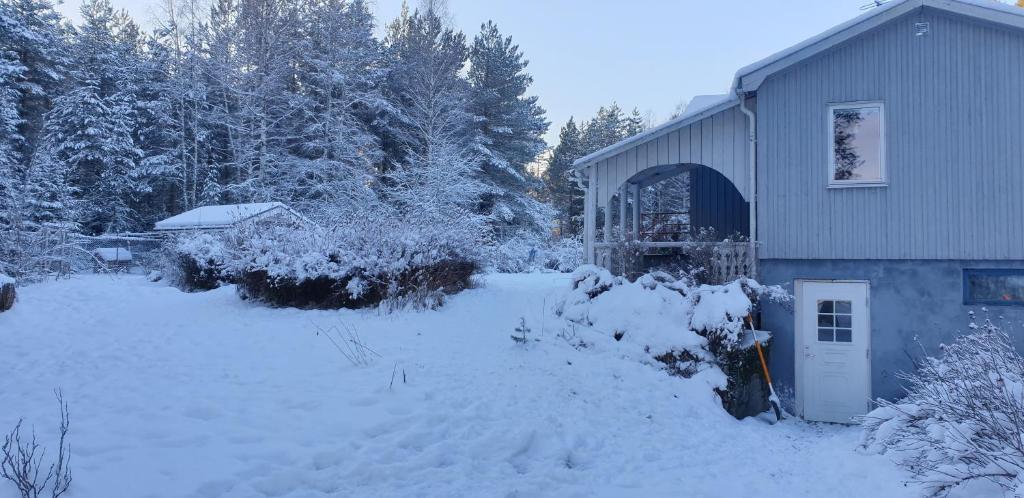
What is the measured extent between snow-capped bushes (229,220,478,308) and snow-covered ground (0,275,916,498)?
53.9 inches

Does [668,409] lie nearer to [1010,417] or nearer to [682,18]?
[1010,417]

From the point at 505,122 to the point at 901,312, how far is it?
20880mm

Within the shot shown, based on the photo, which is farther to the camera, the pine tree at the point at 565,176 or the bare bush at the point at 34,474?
the pine tree at the point at 565,176

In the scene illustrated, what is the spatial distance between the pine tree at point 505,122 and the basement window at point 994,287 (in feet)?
62.8

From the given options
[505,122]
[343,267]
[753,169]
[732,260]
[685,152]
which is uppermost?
[505,122]

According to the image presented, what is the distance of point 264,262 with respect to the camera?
1057 cm

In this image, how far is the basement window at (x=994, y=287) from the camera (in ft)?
28.8

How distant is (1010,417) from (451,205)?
18.4 meters

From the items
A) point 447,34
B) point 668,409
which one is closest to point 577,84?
point 447,34

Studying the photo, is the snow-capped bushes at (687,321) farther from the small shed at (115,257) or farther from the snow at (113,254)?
the snow at (113,254)

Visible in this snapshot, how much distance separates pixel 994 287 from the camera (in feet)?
29.1

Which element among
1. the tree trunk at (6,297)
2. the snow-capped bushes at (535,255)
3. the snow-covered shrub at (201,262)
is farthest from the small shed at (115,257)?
the snow-capped bushes at (535,255)

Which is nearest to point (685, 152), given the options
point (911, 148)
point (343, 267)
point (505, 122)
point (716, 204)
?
point (716, 204)

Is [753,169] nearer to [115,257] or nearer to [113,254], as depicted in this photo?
[115,257]
